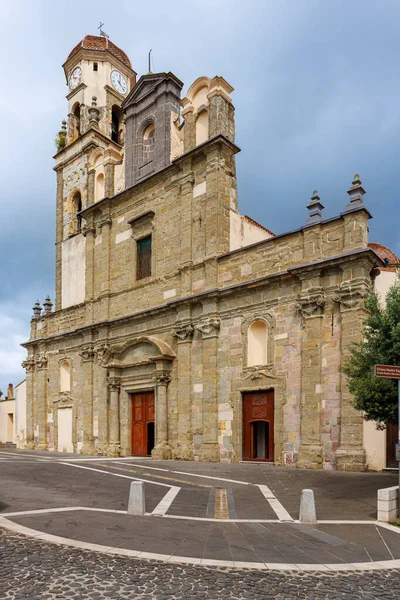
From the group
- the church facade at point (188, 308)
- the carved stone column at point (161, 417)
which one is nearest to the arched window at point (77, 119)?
the church facade at point (188, 308)

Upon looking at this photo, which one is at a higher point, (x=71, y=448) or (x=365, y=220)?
(x=365, y=220)

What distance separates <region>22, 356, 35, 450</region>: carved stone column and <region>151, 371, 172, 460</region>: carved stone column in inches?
453

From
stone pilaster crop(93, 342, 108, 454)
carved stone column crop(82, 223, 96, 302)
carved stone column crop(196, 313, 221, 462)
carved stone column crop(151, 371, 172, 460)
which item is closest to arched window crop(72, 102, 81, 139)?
carved stone column crop(82, 223, 96, 302)

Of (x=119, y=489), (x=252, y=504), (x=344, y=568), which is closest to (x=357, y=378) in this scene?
(x=252, y=504)

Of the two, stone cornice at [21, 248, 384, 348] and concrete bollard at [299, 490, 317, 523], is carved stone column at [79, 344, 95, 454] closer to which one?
stone cornice at [21, 248, 384, 348]

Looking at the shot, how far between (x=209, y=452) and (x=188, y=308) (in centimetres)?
554

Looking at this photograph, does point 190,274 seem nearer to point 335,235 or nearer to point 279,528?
point 335,235

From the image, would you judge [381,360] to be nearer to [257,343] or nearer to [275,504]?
[275,504]

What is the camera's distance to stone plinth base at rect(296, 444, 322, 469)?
15367 millimetres

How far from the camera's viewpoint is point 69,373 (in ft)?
89.7

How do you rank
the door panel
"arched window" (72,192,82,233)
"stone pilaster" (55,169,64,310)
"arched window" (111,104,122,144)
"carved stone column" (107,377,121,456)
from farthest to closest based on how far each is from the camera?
1. "arched window" (111,104,122,144)
2. "arched window" (72,192,82,233)
3. "stone pilaster" (55,169,64,310)
4. the door panel
5. "carved stone column" (107,377,121,456)

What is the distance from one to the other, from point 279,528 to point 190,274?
1359 cm

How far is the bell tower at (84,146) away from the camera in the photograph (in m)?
27.1

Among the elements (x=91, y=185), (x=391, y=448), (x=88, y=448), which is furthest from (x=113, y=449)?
(x=91, y=185)
